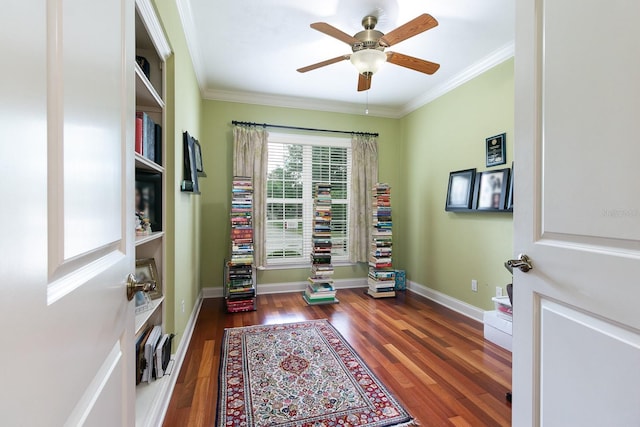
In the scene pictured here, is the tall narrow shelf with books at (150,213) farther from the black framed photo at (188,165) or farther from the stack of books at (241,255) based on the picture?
the stack of books at (241,255)

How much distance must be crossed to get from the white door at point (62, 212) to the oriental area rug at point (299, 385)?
110 centimetres

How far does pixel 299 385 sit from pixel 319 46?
8.98ft

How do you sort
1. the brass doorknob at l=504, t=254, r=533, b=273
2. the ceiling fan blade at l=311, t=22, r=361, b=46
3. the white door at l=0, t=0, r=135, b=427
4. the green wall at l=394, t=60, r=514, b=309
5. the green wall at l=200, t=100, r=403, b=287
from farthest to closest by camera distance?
the green wall at l=200, t=100, r=403, b=287 → the green wall at l=394, t=60, r=514, b=309 → the ceiling fan blade at l=311, t=22, r=361, b=46 → the brass doorknob at l=504, t=254, r=533, b=273 → the white door at l=0, t=0, r=135, b=427

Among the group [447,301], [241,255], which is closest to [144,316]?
[241,255]

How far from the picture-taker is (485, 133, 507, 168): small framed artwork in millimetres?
2620

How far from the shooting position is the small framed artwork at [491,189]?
8.54ft

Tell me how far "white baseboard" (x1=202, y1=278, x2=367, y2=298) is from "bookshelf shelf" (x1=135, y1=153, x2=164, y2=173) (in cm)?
223

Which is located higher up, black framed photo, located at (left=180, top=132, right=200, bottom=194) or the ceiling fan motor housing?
the ceiling fan motor housing

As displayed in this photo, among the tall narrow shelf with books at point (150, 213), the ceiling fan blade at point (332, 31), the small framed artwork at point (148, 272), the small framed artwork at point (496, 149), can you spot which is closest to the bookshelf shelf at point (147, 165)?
the tall narrow shelf with books at point (150, 213)

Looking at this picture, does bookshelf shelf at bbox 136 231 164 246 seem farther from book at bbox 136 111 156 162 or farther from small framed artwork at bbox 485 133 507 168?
small framed artwork at bbox 485 133 507 168

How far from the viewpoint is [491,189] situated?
8.98 feet

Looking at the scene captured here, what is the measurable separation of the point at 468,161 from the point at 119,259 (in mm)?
3215

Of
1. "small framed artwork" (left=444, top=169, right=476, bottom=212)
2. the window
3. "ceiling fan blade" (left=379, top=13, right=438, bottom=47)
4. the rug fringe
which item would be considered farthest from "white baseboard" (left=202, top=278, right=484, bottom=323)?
"ceiling fan blade" (left=379, top=13, right=438, bottom=47)

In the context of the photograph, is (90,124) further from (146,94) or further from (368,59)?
(368,59)
